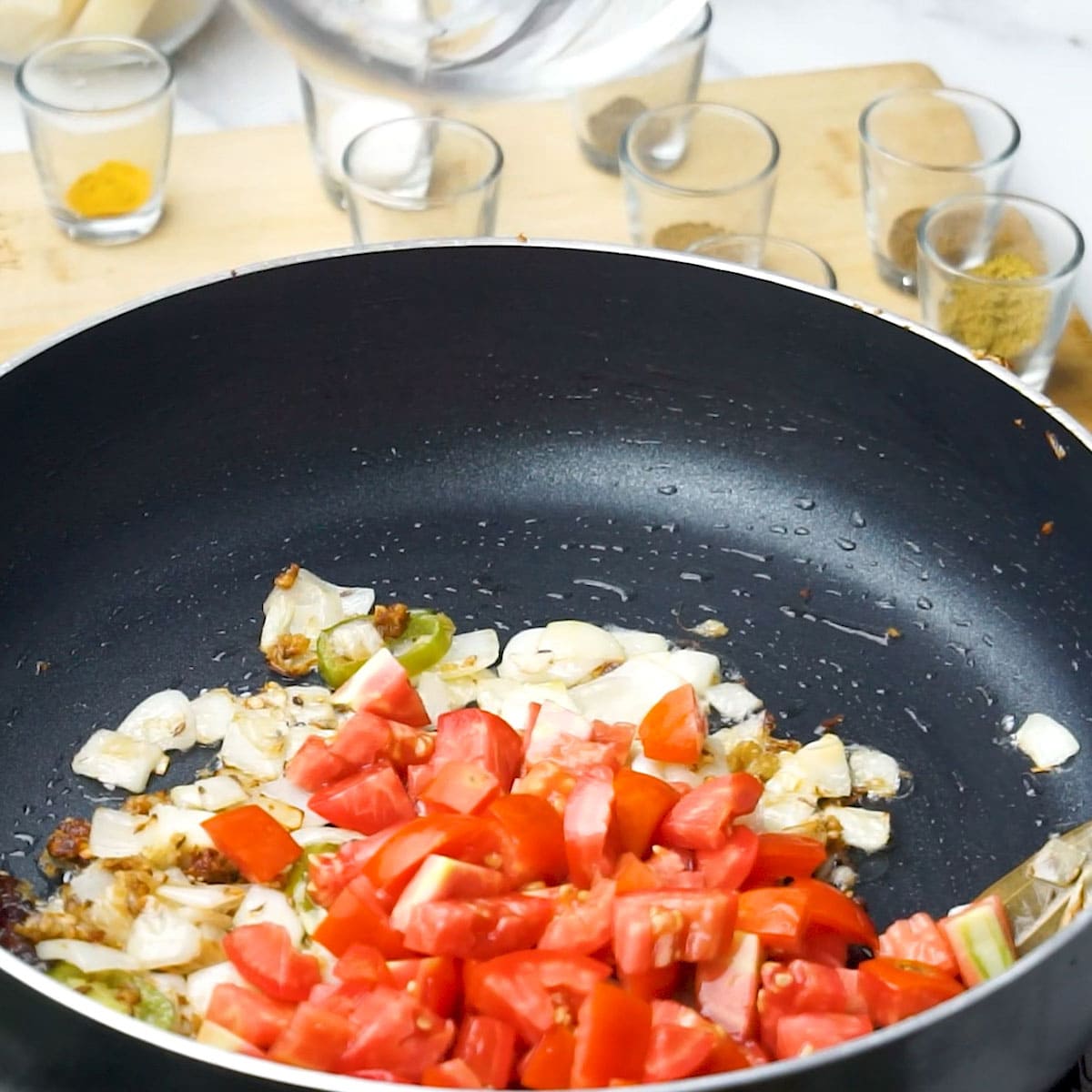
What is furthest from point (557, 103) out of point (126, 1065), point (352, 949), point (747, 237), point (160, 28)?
point (126, 1065)

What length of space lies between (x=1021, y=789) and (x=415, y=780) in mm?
438

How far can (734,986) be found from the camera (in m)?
0.94

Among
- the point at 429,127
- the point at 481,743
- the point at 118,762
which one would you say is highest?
the point at 429,127

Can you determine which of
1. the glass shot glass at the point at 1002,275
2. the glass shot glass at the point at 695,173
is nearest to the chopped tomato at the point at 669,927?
the glass shot glass at the point at 1002,275

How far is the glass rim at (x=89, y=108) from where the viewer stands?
151 centimetres

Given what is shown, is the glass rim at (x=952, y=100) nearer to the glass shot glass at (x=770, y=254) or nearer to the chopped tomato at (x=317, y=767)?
the glass shot glass at (x=770, y=254)

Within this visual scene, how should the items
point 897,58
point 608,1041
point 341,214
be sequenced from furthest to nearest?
point 897,58 → point 341,214 → point 608,1041

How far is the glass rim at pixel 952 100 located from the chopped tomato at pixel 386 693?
0.74m

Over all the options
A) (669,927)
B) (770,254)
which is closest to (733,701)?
(669,927)

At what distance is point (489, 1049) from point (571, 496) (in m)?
0.58

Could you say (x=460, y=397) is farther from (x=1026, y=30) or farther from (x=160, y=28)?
(x=1026, y=30)

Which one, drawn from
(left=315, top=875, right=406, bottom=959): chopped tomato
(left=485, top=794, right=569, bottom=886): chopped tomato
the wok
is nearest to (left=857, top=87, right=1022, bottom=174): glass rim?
the wok

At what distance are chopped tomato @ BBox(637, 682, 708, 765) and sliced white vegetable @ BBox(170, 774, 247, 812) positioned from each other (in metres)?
0.29

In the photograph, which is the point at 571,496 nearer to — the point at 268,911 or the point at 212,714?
the point at 212,714
